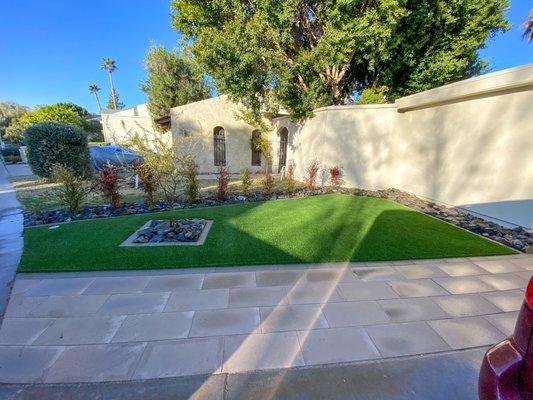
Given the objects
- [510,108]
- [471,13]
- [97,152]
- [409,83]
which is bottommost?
[97,152]

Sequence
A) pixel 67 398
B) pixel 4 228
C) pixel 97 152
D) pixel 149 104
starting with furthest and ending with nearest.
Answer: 1. pixel 149 104
2. pixel 97 152
3. pixel 4 228
4. pixel 67 398

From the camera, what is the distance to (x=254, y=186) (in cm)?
931

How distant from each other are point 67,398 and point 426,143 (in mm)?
8726

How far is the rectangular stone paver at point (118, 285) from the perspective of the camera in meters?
2.98

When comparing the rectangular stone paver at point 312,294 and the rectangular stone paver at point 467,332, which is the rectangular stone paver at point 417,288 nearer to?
the rectangular stone paver at point 467,332

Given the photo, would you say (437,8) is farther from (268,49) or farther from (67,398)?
(67,398)

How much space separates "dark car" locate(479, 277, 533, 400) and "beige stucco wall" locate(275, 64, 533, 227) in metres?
5.17

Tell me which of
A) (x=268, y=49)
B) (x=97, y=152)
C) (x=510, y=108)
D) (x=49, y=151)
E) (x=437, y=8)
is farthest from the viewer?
(x=97, y=152)

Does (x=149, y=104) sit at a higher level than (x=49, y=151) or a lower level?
higher

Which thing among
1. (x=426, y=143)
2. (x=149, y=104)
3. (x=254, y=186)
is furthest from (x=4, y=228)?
(x=149, y=104)

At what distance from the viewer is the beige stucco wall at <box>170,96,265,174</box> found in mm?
12227

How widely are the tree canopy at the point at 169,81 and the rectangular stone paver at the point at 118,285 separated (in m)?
15.9

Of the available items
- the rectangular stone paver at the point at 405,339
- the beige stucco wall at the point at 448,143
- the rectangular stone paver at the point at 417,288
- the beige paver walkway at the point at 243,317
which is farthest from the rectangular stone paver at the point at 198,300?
the beige stucco wall at the point at 448,143

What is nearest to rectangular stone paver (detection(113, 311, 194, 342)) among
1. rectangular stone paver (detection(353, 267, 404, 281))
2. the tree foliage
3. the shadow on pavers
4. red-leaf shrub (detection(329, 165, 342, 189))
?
the shadow on pavers
